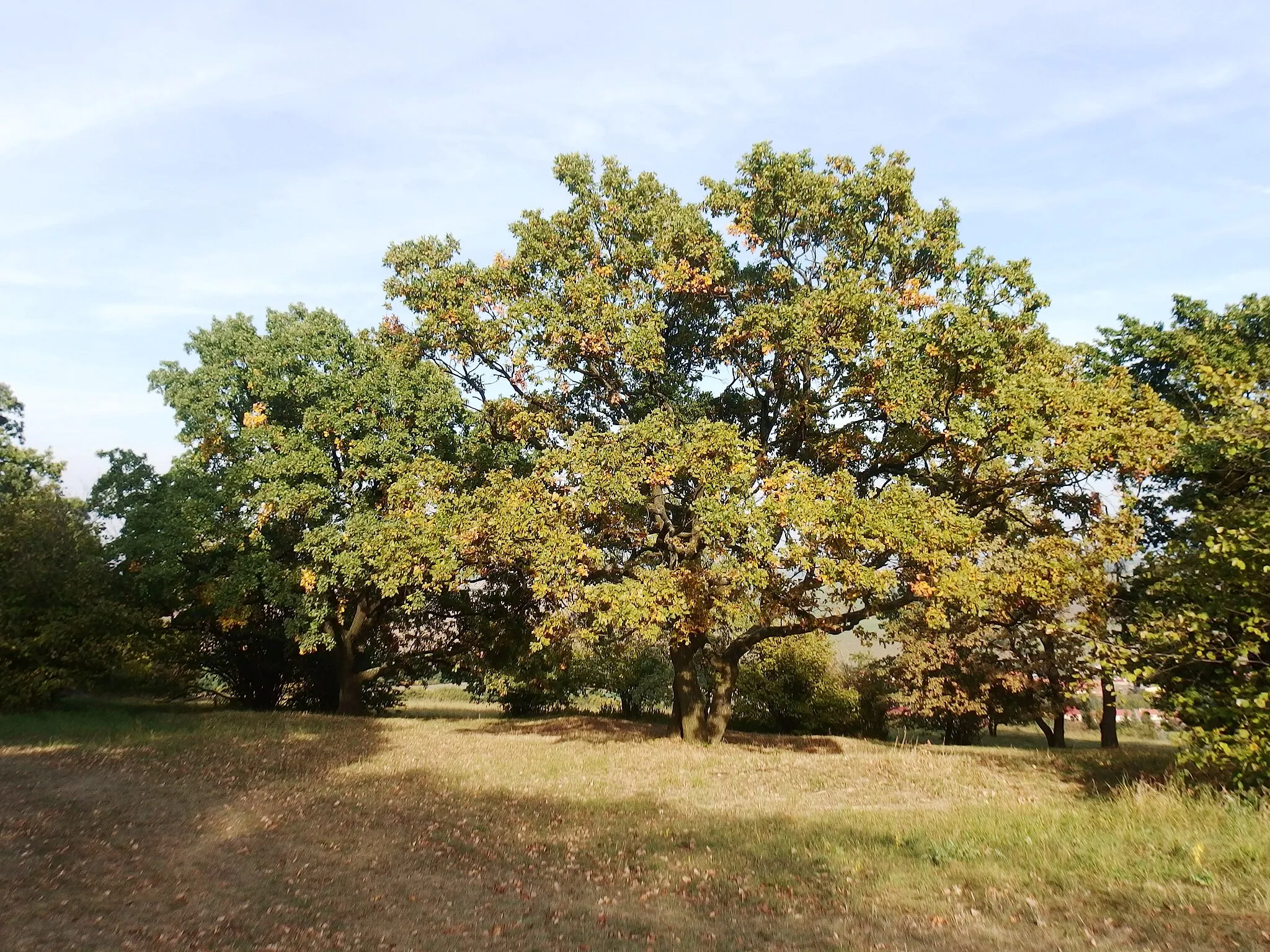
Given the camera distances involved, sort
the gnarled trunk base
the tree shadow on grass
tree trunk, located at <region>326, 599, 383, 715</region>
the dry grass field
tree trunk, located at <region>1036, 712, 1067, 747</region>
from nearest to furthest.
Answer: the dry grass field → the tree shadow on grass → the gnarled trunk base → tree trunk, located at <region>1036, 712, 1067, 747</region> → tree trunk, located at <region>326, 599, 383, 715</region>

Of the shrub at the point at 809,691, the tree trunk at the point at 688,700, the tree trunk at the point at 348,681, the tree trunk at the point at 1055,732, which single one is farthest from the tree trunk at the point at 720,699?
the tree trunk at the point at 348,681

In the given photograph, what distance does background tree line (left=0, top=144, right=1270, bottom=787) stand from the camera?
606 inches

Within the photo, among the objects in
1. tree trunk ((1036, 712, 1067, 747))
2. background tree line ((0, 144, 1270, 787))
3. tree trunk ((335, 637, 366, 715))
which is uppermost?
background tree line ((0, 144, 1270, 787))

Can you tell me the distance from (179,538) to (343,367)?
6843 millimetres

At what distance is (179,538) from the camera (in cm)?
2177

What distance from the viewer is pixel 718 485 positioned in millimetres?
16188

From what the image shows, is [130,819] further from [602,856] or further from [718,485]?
[718,485]

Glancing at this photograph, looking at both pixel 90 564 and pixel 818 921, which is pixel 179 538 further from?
pixel 818 921

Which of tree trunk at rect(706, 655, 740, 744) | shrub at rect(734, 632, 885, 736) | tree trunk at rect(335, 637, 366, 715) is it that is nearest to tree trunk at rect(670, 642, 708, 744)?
tree trunk at rect(706, 655, 740, 744)

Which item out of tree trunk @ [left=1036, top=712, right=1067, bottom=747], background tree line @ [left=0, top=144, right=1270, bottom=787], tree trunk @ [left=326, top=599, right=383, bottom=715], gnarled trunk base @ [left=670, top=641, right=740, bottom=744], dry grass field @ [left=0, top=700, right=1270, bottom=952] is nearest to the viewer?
dry grass field @ [left=0, top=700, right=1270, bottom=952]

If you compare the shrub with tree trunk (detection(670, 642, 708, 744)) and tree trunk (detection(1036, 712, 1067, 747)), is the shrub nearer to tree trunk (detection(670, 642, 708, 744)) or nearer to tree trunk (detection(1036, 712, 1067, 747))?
tree trunk (detection(1036, 712, 1067, 747))

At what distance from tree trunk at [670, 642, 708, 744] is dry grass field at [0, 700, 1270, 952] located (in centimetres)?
499

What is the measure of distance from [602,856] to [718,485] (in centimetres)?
804

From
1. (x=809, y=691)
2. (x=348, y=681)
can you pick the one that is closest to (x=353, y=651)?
(x=348, y=681)
